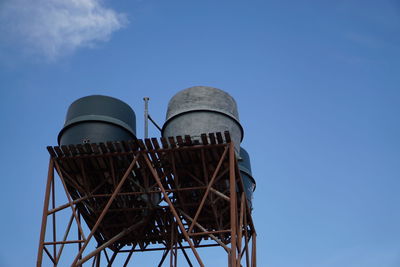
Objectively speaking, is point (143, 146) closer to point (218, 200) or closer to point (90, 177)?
point (90, 177)

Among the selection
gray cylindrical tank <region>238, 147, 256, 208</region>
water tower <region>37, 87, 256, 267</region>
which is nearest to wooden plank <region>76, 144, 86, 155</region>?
water tower <region>37, 87, 256, 267</region>

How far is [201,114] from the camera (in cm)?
2028

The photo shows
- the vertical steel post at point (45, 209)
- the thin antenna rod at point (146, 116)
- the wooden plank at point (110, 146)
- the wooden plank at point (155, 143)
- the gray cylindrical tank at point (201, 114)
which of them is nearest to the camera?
the vertical steel post at point (45, 209)

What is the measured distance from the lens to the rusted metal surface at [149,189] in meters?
19.0

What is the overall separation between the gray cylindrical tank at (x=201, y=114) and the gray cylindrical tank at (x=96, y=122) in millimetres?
1642

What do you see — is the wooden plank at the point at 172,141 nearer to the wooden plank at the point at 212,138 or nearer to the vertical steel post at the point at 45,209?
the wooden plank at the point at 212,138

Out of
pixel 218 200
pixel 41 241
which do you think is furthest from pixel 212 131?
pixel 41 241

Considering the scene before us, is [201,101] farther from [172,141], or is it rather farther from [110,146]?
[110,146]

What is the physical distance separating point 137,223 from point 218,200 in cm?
328

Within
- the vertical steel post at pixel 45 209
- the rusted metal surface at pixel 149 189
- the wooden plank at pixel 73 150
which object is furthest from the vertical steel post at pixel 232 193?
the vertical steel post at pixel 45 209

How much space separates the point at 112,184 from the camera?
20.8 metres

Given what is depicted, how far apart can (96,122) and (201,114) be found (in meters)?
3.80

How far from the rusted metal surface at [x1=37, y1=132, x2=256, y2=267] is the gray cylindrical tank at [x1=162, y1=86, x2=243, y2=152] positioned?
0.57 m

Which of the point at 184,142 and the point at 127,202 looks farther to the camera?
the point at 127,202
